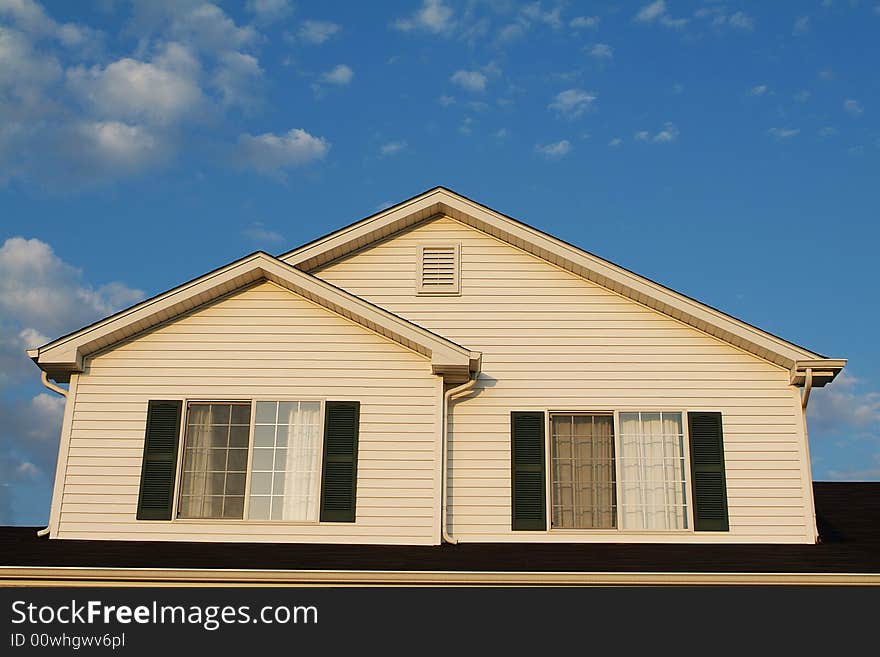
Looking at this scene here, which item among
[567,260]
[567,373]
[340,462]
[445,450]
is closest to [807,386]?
[567,373]

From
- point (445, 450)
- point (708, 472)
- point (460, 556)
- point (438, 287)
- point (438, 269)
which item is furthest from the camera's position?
point (438, 269)

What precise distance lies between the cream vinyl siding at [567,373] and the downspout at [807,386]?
5.7 inches

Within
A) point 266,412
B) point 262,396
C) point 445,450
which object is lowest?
point 445,450

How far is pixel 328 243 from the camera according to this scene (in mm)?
14836

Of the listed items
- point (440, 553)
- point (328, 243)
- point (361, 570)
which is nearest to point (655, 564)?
point (440, 553)

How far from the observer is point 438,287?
14727mm

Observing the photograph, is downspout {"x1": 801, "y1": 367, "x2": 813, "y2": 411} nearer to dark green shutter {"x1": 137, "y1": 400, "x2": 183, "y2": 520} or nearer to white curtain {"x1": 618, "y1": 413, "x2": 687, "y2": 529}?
white curtain {"x1": 618, "y1": 413, "x2": 687, "y2": 529}

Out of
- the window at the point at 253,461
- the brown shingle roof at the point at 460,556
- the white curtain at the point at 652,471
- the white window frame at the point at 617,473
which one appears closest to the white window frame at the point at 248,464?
the window at the point at 253,461

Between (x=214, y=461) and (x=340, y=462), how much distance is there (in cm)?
180

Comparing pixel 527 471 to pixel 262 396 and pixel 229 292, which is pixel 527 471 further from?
pixel 229 292

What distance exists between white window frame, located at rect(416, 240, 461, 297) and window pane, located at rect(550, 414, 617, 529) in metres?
2.63

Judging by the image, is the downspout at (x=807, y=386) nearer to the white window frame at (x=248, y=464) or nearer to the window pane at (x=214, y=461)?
the white window frame at (x=248, y=464)

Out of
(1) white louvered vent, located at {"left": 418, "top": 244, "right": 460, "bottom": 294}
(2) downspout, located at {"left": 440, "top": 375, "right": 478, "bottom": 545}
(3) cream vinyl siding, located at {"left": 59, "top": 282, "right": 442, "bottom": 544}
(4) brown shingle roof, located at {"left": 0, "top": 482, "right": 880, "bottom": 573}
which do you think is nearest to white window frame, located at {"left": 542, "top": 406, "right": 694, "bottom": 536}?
(4) brown shingle roof, located at {"left": 0, "top": 482, "right": 880, "bottom": 573}

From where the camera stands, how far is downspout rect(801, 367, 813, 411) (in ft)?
43.7
